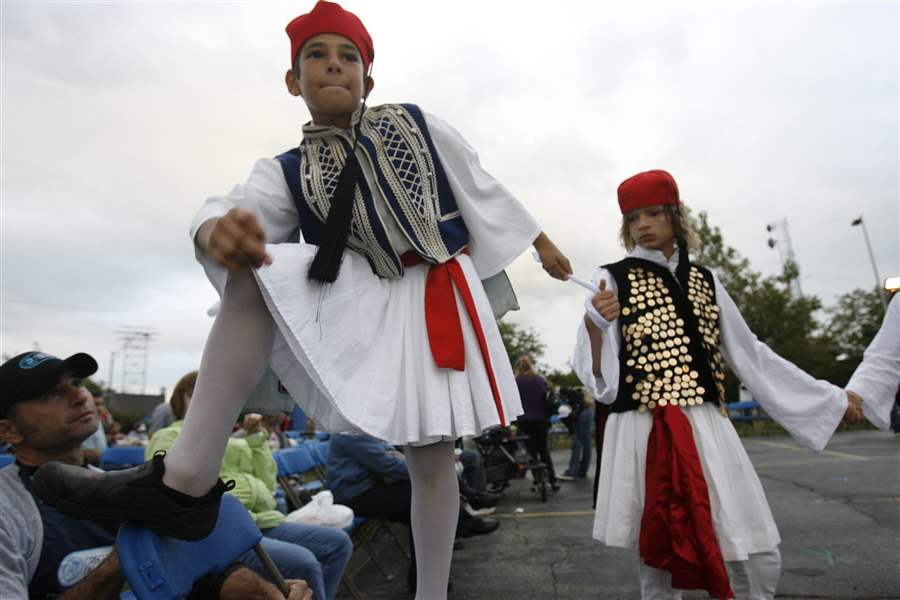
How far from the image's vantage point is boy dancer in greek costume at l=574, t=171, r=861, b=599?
8.13 feet

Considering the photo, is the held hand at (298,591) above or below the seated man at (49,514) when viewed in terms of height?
below

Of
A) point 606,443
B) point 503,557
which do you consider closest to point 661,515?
point 606,443

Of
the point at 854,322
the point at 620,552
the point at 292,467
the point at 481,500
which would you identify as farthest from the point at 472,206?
the point at 854,322

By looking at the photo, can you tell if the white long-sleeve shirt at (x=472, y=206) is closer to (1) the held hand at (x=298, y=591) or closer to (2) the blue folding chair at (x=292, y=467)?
(1) the held hand at (x=298, y=591)

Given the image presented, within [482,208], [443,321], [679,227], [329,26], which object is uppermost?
[329,26]

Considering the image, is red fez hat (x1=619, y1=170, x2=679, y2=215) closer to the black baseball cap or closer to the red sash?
the red sash

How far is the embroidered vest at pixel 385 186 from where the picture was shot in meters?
1.77

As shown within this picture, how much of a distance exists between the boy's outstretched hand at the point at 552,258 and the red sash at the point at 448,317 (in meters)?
0.31

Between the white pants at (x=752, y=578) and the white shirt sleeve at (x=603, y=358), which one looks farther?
the white shirt sleeve at (x=603, y=358)

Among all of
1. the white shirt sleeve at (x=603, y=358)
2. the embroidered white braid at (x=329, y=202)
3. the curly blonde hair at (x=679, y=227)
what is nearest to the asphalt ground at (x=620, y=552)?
the white shirt sleeve at (x=603, y=358)

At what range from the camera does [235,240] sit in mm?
1381

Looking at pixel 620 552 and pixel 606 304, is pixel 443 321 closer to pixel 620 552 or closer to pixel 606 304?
pixel 606 304

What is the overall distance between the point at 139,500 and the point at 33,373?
3.63 ft

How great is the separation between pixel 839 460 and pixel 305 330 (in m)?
10.8
